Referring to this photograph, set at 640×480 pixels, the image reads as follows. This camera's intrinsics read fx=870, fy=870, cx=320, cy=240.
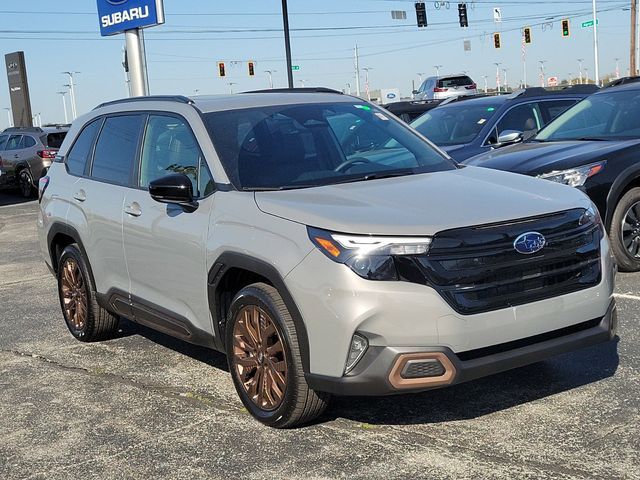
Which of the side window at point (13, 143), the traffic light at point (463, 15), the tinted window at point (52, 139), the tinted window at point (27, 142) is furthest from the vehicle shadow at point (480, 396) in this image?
the traffic light at point (463, 15)

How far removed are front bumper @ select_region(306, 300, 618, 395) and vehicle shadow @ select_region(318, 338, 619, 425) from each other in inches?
24.4

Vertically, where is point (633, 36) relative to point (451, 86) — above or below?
above

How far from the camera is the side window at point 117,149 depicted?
225 inches

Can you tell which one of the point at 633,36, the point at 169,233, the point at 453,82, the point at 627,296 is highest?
the point at 633,36

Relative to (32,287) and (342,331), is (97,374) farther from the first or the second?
(32,287)

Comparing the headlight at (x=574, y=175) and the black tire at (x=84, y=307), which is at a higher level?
the headlight at (x=574, y=175)

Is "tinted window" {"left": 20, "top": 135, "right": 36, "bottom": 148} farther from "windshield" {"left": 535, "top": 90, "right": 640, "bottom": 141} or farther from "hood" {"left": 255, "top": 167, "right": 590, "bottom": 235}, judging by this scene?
"hood" {"left": 255, "top": 167, "right": 590, "bottom": 235}

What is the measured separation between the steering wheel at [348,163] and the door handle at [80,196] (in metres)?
2.12

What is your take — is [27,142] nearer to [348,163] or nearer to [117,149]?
[117,149]

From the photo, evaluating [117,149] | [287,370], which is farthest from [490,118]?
[287,370]

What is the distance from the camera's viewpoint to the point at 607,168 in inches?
290

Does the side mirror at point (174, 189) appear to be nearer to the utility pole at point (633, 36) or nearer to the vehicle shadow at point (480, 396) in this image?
the vehicle shadow at point (480, 396)

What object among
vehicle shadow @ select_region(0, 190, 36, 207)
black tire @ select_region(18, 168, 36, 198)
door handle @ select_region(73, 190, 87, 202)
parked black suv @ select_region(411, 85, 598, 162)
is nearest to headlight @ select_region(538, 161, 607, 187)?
parked black suv @ select_region(411, 85, 598, 162)

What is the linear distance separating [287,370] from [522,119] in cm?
731
